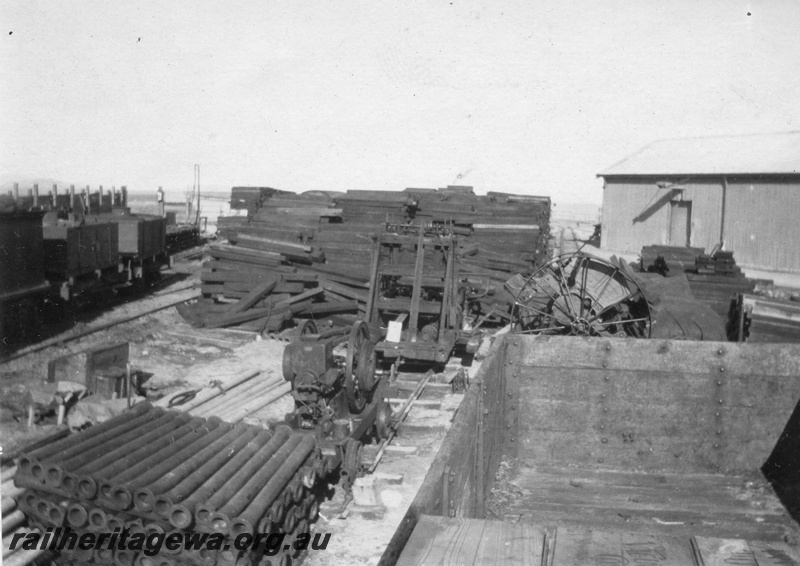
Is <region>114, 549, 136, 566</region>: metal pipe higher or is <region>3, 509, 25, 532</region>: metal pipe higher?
<region>3, 509, 25, 532</region>: metal pipe

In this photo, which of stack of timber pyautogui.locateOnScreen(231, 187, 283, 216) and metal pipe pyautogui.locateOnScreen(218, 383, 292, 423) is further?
stack of timber pyautogui.locateOnScreen(231, 187, 283, 216)

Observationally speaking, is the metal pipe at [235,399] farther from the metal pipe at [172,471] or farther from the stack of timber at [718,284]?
the stack of timber at [718,284]

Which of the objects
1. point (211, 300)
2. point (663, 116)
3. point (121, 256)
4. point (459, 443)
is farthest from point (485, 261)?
point (663, 116)

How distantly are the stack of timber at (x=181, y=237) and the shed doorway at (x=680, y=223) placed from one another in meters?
18.9

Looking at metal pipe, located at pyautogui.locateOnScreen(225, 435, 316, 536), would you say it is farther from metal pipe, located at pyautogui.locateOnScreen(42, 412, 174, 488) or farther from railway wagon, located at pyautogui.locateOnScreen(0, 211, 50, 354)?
railway wagon, located at pyautogui.locateOnScreen(0, 211, 50, 354)

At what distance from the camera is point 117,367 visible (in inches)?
352

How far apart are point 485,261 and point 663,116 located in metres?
60.3

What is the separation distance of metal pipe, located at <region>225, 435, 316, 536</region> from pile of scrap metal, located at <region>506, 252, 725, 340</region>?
4.08 m

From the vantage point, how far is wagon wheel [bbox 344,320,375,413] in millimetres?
7562

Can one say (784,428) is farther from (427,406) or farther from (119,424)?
(427,406)

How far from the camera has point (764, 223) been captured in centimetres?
2395

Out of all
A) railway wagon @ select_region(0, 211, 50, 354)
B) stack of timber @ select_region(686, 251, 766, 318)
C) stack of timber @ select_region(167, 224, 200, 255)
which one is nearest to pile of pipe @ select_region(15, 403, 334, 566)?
railway wagon @ select_region(0, 211, 50, 354)

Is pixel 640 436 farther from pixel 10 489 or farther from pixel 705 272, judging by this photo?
pixel 705 272

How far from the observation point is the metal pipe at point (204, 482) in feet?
14.6
